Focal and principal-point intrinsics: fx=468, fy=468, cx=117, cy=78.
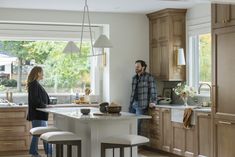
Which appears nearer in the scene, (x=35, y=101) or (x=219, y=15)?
(x=219, y=15)

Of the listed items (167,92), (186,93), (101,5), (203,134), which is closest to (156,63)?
(167,92)

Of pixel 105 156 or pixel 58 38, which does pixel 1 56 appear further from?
pixel 105 156

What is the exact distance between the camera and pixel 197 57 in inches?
324

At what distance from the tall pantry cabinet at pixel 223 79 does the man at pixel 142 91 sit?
2184 mm

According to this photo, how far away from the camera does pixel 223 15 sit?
600 cm

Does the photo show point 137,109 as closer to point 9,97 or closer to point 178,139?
point 178,139

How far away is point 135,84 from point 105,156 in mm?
3228

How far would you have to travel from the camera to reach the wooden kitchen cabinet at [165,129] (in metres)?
7.72

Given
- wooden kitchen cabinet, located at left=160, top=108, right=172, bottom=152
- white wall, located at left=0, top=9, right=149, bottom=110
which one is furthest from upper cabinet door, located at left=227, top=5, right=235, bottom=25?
white wall, located at left=0, top=9, right=149, bottom=110

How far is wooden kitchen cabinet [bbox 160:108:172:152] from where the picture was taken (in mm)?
7719

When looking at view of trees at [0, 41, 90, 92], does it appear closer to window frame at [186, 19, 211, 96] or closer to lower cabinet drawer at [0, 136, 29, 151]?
lower cabinet drawer at [0, 136, 29, 151]

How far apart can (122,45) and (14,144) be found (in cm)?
268

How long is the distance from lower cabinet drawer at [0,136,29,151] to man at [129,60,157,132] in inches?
78.6

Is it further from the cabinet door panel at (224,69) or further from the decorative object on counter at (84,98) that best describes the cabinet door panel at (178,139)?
the decorative object on counter at (84,98)
